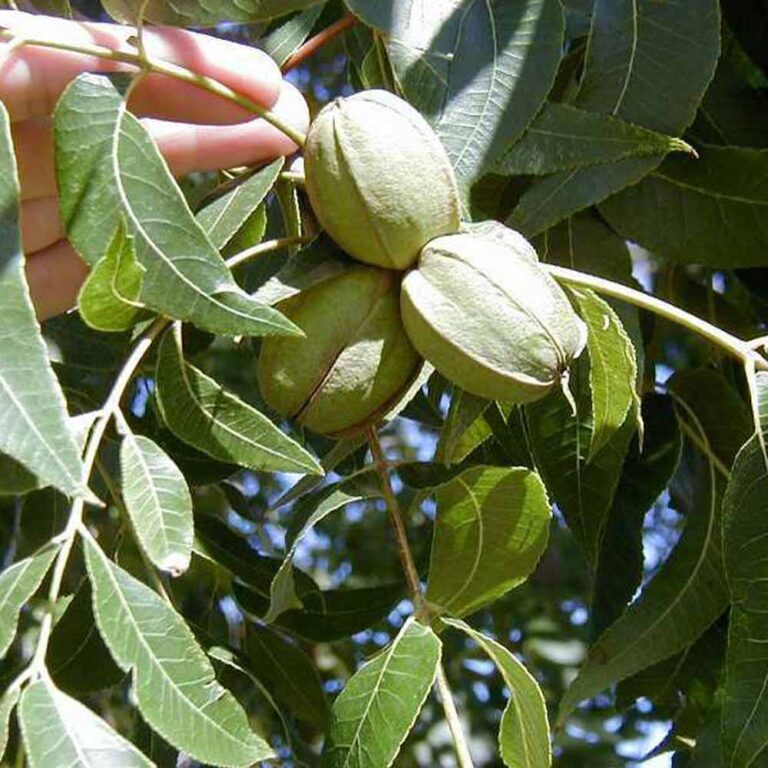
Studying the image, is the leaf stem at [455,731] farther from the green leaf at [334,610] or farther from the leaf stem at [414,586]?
the green leaf at [334,610]

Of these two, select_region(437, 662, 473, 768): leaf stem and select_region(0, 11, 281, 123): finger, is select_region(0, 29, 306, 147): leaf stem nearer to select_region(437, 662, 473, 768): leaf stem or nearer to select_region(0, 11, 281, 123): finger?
select_region(0, 11, 281, 123): finger

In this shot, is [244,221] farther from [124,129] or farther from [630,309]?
[630,309]

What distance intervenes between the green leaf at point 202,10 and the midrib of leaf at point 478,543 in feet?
1.43

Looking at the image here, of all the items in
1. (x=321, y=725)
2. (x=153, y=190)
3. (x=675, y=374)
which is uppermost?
(x=153, y=190)

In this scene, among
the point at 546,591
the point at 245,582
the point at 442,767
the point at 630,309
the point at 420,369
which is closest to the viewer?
the point at 420,369

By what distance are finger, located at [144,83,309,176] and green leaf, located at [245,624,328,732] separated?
0.62 m

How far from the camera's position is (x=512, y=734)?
1.28m

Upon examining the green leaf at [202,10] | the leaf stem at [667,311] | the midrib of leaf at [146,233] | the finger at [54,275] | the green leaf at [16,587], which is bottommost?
the green leaf at [16,587]

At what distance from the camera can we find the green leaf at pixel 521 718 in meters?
1.26

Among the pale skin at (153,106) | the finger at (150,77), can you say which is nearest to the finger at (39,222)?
the pale skin at (153,106)

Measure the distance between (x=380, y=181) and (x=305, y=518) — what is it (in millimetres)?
332

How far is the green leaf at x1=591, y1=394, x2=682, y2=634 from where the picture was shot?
163 cm

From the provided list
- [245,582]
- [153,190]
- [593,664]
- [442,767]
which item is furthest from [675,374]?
[442,767]

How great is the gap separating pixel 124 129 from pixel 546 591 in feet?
7.48
